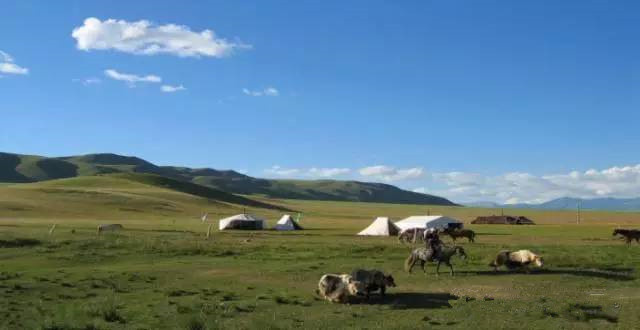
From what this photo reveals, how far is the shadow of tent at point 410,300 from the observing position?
20.6 metres

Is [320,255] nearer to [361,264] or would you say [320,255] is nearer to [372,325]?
[361,264]

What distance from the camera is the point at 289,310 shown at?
784 inches

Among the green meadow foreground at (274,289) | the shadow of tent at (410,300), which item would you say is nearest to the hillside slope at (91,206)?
the green meadow foreground at (274,289)

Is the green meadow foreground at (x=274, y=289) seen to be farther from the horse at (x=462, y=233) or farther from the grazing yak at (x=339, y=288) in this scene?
the horse at (x=462, y=233)

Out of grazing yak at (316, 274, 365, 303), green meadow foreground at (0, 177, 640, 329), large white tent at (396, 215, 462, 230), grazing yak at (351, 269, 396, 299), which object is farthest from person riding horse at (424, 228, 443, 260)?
large white tent at (396, 215, 462, 230)

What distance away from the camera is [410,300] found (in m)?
21.5

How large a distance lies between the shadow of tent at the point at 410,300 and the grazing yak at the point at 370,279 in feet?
0.90

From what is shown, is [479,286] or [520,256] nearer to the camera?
[479,286]

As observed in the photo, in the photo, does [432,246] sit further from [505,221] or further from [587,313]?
[505,221]

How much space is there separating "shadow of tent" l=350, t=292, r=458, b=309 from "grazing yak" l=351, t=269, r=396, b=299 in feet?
0.90

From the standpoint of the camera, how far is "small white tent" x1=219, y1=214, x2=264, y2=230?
77800 millimetres

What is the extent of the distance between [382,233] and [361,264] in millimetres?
36249

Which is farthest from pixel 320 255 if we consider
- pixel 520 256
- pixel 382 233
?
pixel 382 233

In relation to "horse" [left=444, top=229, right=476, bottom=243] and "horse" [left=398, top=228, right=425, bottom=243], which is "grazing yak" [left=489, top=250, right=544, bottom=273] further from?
"horse" [left=398, top=228, right=425, bottom=243]
